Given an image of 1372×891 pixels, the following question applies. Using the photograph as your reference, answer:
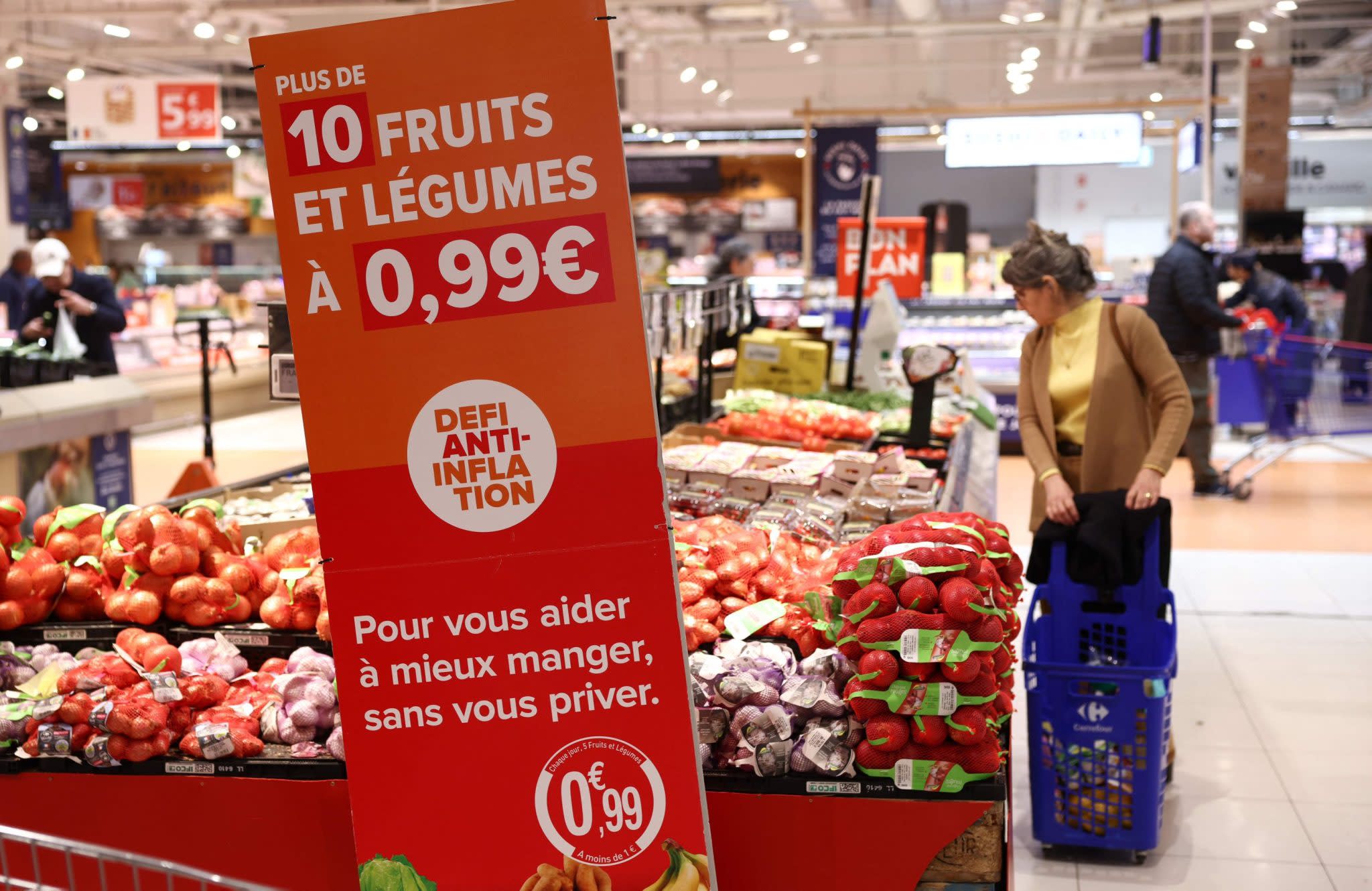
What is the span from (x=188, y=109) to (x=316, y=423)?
1173 centimetres

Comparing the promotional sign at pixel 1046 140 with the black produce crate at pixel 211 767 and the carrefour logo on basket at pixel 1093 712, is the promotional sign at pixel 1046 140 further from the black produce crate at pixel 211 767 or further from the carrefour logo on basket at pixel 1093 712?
the black produce crate at pixel 211 767

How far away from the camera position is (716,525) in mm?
3334

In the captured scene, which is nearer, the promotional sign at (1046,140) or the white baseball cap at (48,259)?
the white baseball cap at (48,259)

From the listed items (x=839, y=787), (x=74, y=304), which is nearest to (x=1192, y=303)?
(x=839, y=787)

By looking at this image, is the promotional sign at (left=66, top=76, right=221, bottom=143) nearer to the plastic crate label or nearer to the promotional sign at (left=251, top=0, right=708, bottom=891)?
the plastic crate label

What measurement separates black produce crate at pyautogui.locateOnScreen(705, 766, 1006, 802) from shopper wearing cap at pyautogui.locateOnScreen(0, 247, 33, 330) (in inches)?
326

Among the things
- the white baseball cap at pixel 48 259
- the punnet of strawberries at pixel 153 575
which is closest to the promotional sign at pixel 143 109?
the white baseball cap at pixel 48 259

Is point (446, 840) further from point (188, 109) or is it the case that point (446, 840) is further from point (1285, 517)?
point (188, 109)

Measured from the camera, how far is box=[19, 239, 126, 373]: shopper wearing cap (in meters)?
7.67

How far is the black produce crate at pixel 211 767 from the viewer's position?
237 cm

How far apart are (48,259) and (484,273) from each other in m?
6.81

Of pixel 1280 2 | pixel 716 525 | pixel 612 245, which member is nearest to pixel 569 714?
pixel 612 245

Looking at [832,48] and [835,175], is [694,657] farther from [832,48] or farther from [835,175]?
[832,48]

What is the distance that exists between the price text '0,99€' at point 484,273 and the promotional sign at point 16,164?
1482cm
